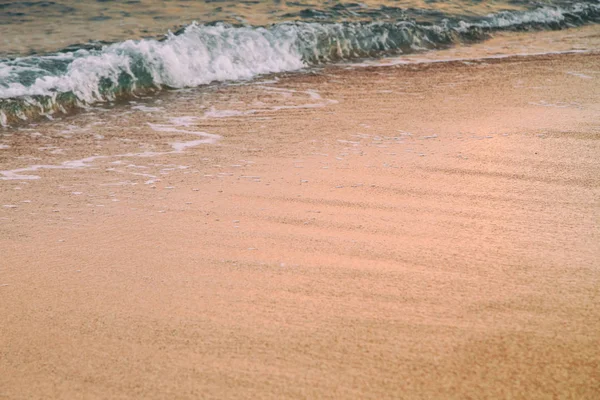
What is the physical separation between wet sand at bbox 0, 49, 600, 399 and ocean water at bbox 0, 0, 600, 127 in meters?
1.76

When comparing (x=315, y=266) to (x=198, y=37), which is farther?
(x=198, y=37)

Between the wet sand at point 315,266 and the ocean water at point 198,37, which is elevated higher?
the ocean water at point 198,37

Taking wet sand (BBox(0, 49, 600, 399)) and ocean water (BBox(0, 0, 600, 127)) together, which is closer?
wet sand (BBox(0, 49, 600, 399))

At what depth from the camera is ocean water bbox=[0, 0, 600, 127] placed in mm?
6457

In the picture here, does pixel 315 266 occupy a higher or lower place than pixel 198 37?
lower

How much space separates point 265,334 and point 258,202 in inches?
51.8

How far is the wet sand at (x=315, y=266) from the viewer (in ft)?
6.61

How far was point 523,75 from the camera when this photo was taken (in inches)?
265

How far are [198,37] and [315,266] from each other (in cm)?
579

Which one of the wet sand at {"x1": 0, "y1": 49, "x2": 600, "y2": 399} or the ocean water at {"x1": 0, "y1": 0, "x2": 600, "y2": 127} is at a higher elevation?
the ocean water at {"x1": 0, "y1": 0, "x2": 600, "y2": 127}

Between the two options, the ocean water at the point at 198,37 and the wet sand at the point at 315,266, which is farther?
the ocean water at the point at 198,37

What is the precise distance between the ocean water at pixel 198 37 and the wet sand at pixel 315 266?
176cm

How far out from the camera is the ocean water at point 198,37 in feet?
21.2

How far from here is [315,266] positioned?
2713 mm
